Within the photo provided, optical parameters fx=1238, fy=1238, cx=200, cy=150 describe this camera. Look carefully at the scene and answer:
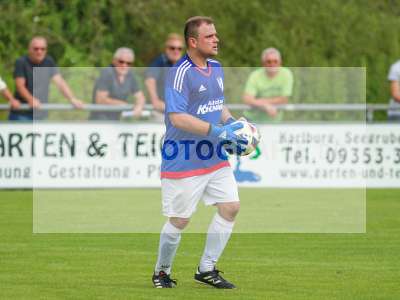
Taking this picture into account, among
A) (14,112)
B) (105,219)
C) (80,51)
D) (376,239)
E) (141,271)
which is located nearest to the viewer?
(141,271)

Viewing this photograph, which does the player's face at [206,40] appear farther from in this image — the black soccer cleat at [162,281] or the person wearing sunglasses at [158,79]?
the person wearing sunglasses at [158,79]

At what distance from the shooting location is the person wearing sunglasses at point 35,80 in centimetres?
1934

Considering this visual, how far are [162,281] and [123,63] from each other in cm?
950

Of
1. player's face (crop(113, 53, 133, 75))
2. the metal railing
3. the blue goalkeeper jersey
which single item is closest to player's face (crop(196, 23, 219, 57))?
the blue goalkeeper jersey

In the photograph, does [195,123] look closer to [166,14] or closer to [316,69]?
[316,69]

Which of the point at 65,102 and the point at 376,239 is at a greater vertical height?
the point at 65,102

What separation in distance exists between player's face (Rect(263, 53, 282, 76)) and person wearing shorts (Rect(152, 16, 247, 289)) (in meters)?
8.93

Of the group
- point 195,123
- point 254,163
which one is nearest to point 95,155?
point 254,163

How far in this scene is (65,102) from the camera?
20.0 m

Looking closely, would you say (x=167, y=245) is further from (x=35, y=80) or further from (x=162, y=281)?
(x=35, y=80)

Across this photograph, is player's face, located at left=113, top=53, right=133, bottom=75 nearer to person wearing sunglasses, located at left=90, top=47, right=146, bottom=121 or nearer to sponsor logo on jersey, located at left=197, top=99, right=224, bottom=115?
person wearing sunglasses, located at left=90, top=47, right=146, bottom=121

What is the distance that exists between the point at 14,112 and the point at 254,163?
3903 mm

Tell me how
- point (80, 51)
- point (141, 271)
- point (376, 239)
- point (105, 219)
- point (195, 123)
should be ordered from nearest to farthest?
point (195, 123) → point (141, 271) → point (376, 239) → point (105, 219) → point (80, 51)

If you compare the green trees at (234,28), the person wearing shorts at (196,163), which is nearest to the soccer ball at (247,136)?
the person wearing shorts at (196,163)
